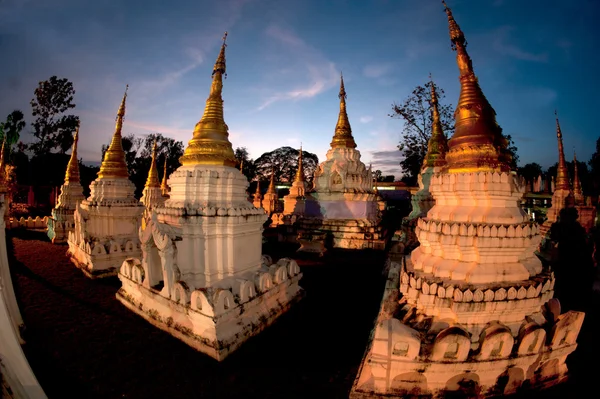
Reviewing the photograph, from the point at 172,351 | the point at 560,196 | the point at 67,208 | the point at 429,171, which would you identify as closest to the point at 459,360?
the point at 172,351

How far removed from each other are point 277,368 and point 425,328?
6.74ft

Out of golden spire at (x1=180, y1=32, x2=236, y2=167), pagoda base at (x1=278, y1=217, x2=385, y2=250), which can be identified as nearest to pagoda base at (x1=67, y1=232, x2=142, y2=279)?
golden spire at (x1=180, y1=32, x2=236, y2=167)

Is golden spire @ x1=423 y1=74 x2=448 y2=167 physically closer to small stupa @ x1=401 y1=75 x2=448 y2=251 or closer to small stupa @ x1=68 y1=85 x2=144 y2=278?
small stupa @ x1=401 y1=75 x2=448 y2=251

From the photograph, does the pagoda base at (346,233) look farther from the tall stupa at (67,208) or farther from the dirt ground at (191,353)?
the tall stupa at (67,208)

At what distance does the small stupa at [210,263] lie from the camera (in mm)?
4660

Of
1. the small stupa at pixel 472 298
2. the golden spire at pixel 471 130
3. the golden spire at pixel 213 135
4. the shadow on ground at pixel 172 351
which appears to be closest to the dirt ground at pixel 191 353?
the shadow on ground at pixel 172 351

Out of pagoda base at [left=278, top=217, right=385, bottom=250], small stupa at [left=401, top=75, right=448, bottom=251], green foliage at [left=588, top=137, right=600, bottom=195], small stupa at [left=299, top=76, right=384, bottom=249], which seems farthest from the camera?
green foliage at [left=588, top=137, right=600, bottom=195]

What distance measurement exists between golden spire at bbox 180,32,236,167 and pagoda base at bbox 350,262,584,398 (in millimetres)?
4356

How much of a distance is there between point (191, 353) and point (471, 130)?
5.31 metres

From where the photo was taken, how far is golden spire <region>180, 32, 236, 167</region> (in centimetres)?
598

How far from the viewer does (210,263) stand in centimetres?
550

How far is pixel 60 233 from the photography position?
13578mm

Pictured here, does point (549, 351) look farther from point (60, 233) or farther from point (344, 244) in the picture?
point (60, 233)

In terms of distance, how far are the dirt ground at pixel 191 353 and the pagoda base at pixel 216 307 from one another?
150 mm
